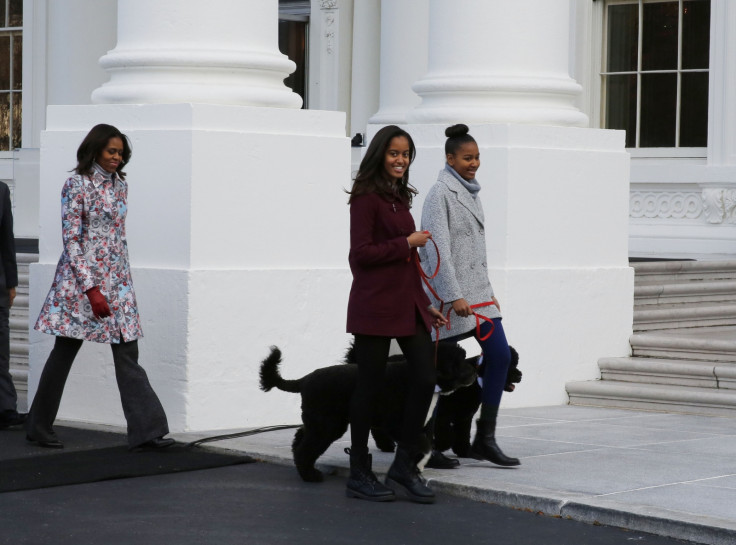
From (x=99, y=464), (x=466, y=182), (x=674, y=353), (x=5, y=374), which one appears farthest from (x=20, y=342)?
(x=466, y=182)

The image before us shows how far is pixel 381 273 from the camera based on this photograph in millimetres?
6652

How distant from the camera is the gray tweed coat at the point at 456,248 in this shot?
7090 mm

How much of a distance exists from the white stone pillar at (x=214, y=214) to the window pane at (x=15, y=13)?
10.7 m

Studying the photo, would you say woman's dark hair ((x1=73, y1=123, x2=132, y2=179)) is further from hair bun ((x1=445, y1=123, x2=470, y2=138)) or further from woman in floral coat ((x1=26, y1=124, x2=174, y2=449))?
hair bun ((x1=445, y1=123, x2=470, y2=138))

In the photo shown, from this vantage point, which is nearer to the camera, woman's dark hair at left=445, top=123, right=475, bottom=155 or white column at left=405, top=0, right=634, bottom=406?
woman's dark hair at left=445, top=123, right=475, bottom=155

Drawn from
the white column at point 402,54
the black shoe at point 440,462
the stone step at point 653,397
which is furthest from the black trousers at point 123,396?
the white column at point 402,54

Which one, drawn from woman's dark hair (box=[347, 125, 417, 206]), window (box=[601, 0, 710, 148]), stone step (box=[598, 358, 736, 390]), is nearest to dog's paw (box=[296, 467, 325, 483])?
woman's dark hair (box=[347, 125, 417, 206])

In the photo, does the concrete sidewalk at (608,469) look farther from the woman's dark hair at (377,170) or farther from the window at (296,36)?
the window at (296,36)

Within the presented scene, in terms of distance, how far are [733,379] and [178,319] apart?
386 centimetres

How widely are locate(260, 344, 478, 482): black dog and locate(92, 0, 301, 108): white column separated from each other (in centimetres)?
278

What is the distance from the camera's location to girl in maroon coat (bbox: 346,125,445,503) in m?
6.62

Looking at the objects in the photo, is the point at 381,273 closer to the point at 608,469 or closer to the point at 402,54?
the point at 608,469

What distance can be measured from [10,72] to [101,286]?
500 inches

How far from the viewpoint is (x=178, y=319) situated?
859cm
